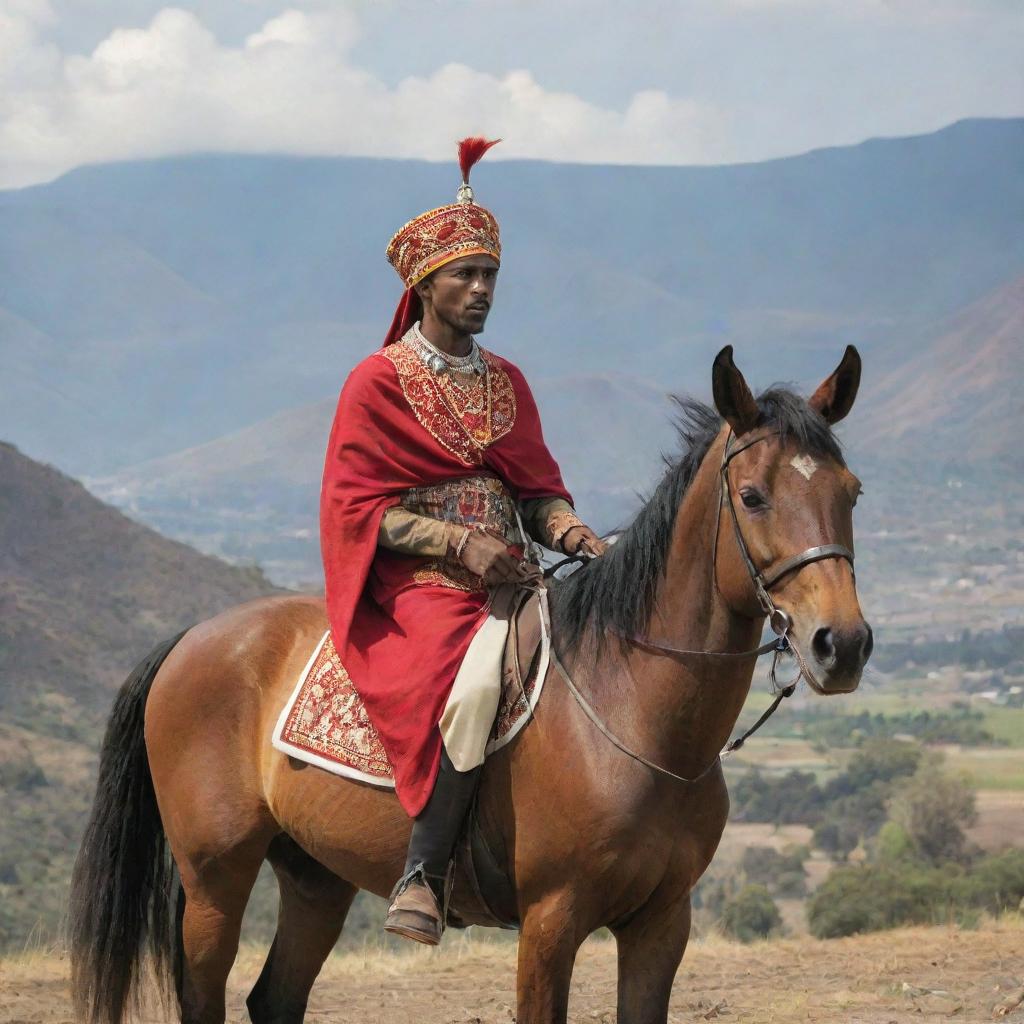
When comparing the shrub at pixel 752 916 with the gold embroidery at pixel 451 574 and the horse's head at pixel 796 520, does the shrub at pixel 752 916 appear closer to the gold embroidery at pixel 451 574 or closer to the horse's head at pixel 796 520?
the gold embroidery at pixel 451 574

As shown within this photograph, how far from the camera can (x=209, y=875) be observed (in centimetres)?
550

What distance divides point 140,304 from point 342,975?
13301 cm

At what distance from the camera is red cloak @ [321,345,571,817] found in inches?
191

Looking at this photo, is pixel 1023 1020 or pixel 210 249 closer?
pixel 1023 1020

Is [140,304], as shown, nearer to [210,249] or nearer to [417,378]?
[210,249]

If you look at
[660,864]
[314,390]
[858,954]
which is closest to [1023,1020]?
[858,954]

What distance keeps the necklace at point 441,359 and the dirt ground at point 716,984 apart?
3.57 meters

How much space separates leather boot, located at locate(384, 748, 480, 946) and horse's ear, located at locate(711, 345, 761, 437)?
4.49 feet

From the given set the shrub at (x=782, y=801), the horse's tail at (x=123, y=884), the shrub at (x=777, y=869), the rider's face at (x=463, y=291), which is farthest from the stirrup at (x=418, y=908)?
the shrub at (x=782, y=801)

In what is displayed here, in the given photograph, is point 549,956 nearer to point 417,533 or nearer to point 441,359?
point 417,533

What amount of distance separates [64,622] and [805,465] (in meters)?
33.7

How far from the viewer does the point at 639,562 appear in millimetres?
4535

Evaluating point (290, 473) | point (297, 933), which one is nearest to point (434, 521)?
point (297, 933)

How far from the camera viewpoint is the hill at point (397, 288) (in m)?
123
